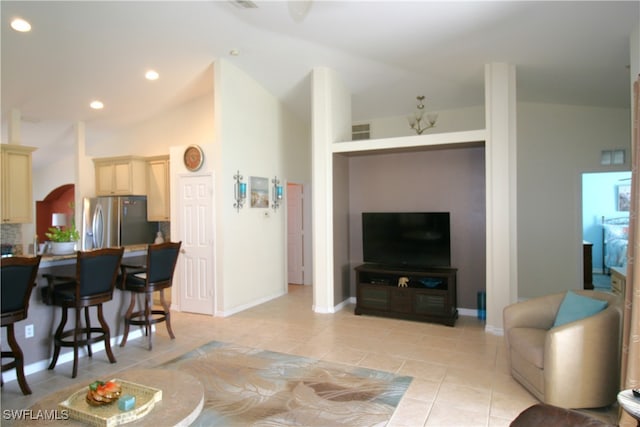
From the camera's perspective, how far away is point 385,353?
386 cm

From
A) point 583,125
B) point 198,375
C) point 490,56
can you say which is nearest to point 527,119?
point 583,125

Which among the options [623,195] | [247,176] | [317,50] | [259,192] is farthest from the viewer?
[623,195]

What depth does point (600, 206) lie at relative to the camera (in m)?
8.18

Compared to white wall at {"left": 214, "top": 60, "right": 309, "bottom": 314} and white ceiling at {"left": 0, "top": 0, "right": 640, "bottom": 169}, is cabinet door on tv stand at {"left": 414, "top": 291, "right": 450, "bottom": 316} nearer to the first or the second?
white wall at {"left": 214, "top": 60, "right": 309, "bottom": 314}

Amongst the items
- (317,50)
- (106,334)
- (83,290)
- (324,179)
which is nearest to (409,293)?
(324,179)

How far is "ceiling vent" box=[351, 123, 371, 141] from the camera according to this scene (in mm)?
6398

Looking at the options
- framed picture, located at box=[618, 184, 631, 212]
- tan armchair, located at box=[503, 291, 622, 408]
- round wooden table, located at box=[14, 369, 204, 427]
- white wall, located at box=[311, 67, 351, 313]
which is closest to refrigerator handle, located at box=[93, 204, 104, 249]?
white wall, located at box=[311, 67, 351, 313]

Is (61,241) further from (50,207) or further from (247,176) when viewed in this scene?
(50,207)

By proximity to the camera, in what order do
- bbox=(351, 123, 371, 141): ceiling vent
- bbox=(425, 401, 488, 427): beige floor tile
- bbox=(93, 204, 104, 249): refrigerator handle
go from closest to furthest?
bbox=(425, 401, 488, 427): beige floor tile → bbox=(93, 204, 104, 249): refrigerator handle → bbox=(351, 123, 371, 141): ceiling vent

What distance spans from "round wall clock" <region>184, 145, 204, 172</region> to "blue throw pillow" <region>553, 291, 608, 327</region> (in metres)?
4.50

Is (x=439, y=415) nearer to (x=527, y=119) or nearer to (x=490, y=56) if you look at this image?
(x=490, y=56)

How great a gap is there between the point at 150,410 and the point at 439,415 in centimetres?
189

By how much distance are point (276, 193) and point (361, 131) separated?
70.1 inches

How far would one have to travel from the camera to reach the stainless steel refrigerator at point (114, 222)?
242 inches
